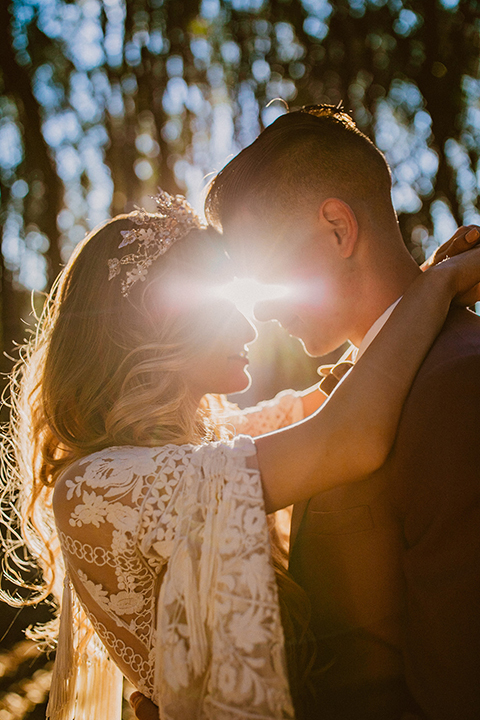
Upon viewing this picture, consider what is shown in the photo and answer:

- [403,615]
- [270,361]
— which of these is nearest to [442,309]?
[403,615]

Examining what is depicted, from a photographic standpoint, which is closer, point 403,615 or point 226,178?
point 403,615

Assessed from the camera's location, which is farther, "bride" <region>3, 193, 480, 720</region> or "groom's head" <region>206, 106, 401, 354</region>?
"groom's head" <region>206, 106, 401, 354</region>

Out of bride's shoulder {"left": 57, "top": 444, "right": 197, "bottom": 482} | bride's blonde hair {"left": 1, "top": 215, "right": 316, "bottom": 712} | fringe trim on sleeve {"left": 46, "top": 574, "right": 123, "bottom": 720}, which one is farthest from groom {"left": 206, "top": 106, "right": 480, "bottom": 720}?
fringe trim on sleeve {"left": 46, "top": 574, "right": 123, "bottom": 720}

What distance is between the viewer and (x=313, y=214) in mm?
1712

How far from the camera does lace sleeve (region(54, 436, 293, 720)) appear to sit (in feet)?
3.53

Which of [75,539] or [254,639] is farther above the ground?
[75,539]

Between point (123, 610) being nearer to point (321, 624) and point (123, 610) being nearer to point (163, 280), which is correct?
point (321, 624)

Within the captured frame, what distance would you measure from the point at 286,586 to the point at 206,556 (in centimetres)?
44

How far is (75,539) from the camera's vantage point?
1.38 m

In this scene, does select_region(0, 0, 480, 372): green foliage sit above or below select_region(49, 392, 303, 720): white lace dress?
above

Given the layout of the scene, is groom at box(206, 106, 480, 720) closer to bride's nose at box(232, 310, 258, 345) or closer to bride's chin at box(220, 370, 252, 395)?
bride's nose at box(232, 310, 258, 345)

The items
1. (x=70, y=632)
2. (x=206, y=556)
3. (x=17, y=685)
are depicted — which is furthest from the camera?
(x=17, y=685)

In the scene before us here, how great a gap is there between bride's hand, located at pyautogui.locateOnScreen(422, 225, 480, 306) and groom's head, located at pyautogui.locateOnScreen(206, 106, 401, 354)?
0.56ft

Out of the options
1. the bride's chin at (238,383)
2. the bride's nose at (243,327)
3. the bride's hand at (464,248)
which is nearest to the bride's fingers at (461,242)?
the bride's hand at (464,248)
